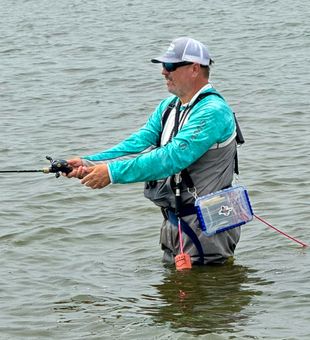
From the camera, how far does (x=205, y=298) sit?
8.22 m

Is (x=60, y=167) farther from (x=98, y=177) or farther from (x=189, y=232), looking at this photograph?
(x=189, y=232)

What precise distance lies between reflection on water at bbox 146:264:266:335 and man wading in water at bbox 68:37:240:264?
24cm

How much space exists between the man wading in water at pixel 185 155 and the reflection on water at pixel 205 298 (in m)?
0.24

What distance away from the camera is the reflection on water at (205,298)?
7.57 metres

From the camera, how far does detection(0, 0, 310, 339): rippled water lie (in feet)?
25.7

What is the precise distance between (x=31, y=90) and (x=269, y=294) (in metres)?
11.2

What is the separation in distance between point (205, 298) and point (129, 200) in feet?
12.2

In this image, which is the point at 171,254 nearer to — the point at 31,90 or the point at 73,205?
the point at 73,205

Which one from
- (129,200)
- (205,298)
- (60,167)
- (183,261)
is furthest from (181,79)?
(129,200)

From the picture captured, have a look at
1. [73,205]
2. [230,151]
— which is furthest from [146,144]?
[73,205]

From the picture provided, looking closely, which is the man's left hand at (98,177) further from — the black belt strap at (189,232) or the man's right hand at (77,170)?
the black belt strap at (189,232)

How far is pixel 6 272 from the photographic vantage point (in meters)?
9.22

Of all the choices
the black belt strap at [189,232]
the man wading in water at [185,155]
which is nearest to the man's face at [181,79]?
the man wading in water at [185,155]

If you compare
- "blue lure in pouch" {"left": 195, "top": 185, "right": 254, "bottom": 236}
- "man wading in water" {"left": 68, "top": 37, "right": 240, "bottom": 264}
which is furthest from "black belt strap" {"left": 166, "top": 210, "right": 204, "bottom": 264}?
"blue lure in pouch" {"left": 195, "top": 185, "right": 254, "bottom": 236}
